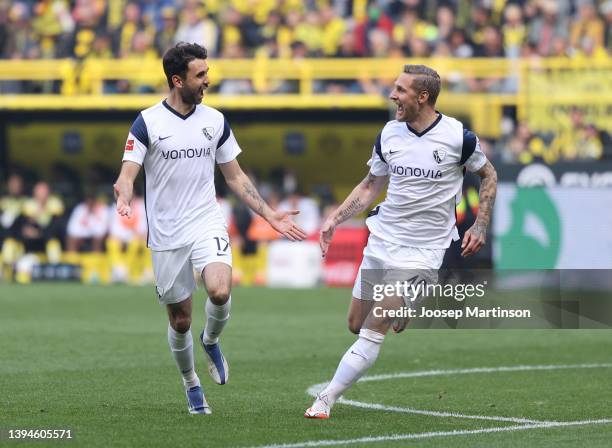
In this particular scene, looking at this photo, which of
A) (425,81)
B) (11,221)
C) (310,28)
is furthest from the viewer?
(310,28)

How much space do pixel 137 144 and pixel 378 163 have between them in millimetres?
1544

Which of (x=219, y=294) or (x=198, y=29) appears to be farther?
(x=198, y=29)

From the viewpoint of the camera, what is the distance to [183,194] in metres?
8.80

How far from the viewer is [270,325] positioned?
15938mm

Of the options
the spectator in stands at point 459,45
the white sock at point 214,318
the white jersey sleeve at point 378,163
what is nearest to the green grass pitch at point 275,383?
the white sock at point 214,318

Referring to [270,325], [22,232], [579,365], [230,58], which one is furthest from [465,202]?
[22,232]

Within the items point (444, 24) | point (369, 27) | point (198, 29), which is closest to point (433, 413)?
point (444, 24)

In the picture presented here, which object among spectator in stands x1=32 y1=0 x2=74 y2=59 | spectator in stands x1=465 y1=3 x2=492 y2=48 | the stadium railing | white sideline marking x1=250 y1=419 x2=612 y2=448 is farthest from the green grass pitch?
spectator in stands x1=32 y1=0 x2=74 y2=59

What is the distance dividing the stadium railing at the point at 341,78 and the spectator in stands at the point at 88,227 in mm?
2105

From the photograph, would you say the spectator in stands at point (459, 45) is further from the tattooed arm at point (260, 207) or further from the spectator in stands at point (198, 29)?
the tattooed arm at point (260, 207)

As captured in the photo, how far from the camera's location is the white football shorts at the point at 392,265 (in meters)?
8.68

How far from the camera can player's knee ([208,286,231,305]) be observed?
8586 mm

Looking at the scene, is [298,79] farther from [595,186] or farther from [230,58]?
[595,186]

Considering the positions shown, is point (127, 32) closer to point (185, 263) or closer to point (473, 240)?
point (185, 263)
